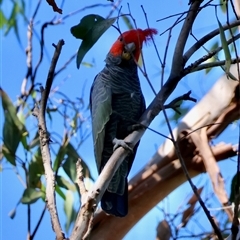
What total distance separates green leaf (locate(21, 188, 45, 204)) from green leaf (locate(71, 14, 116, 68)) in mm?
705

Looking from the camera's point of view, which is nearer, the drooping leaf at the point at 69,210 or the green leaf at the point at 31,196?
the green leaf at the point at 31,196

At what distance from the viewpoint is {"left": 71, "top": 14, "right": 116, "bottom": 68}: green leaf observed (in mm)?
1047

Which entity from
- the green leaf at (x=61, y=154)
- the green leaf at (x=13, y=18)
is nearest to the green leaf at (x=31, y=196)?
the green leaf at (x=61, y=154)

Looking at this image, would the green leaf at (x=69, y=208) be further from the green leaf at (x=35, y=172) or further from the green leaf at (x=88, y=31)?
the green leaf at (x=88, y=31)

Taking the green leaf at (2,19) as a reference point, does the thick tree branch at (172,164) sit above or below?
below

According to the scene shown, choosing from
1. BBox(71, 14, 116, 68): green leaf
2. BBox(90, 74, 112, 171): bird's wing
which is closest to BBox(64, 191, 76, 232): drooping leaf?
BBox(90, 74, 112, 171): bird's wing

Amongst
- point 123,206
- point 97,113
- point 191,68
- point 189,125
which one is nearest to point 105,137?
point 97,113

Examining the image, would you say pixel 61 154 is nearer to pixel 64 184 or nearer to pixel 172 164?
pixel 64 184

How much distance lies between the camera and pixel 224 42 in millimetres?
915

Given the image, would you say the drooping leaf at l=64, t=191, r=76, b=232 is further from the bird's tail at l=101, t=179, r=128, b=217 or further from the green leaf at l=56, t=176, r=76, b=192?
the bird's tail at l=101, t=179, r=128, b=217

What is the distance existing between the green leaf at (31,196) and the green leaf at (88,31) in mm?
705

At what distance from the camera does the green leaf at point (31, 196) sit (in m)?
1.61

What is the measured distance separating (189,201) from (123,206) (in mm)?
519

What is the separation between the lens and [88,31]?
1.06 m
